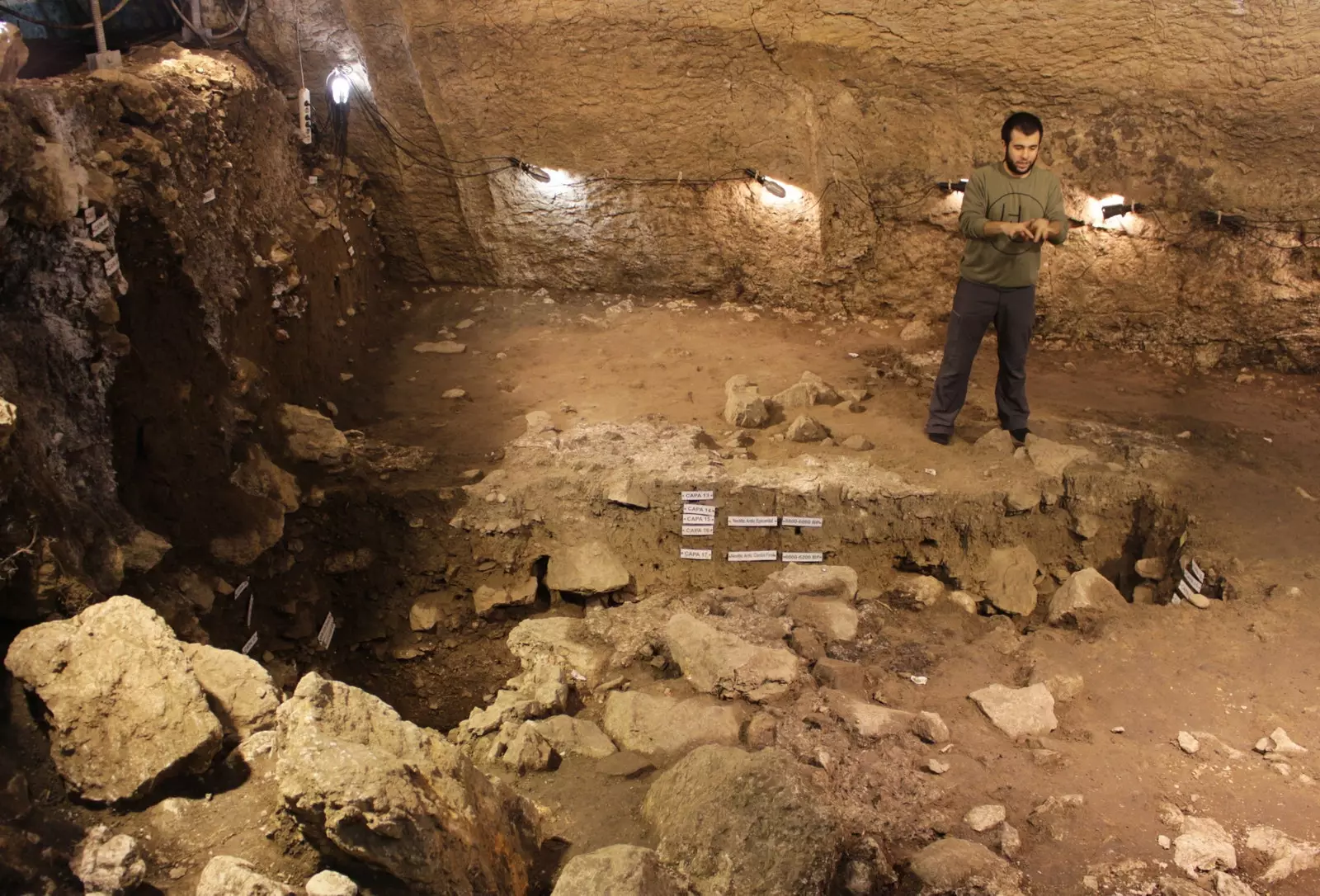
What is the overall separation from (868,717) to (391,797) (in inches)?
70.8

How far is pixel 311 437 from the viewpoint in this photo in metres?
5.02

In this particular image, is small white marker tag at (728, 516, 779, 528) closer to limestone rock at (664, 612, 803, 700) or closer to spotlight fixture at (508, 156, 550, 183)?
limestone rock at (664, 612, 803, 700)

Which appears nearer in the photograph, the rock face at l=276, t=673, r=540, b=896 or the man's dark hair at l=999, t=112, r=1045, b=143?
the rock face at l=276, t=673, r=540, b=896

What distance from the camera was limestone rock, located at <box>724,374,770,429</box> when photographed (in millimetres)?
5301

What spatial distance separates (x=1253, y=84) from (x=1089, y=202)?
1022 millimetres

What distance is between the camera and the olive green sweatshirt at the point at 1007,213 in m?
4.36

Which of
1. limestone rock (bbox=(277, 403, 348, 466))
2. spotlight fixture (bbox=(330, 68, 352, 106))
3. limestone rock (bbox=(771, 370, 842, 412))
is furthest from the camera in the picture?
spotlight fixture (bbox=(330, 68, 352, 106))

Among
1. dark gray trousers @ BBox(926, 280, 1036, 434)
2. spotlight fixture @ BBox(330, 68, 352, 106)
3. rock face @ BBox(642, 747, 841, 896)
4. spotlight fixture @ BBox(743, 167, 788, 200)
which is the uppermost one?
spotlight fixture @ BBox(330, 68, 352, 106)

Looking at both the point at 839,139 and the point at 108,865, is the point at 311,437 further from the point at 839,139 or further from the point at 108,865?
the point at 839,139

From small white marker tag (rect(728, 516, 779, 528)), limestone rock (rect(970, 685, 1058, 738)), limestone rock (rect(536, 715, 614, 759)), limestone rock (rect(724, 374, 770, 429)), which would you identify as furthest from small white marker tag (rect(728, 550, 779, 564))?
limestone rock (rect(536, 715, 614, 759))

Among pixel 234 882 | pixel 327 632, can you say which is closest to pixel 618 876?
pixel 234 882

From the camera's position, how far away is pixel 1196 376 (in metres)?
5.86

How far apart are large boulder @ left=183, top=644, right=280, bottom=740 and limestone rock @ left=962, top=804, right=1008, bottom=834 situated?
2.01 m

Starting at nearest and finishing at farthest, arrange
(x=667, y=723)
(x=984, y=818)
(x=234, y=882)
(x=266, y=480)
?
1. (x=234, y=882)
2. (x=984, y=818)
3. (x=667, y=723)
4. (x=266, y=480)
